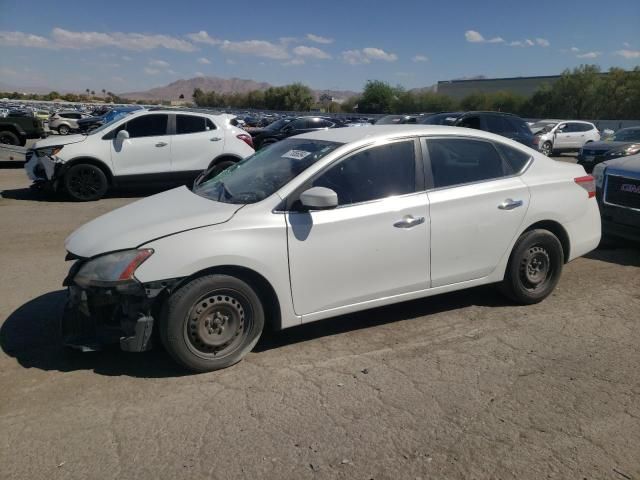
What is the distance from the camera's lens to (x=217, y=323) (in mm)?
3650

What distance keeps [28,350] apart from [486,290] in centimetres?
414

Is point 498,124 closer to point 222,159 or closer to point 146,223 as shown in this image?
point 222,159

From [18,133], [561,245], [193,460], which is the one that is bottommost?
[193,460]

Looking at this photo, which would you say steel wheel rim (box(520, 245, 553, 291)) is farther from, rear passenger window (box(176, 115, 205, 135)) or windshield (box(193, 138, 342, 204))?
rear passenger window (box(176, 115, 205, 135))

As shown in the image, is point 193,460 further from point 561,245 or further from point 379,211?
point 561,245

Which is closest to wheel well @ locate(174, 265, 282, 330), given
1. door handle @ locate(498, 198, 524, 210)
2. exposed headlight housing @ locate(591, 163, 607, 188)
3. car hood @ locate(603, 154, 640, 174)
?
door handle @ locate(498, 198, 524, 210)

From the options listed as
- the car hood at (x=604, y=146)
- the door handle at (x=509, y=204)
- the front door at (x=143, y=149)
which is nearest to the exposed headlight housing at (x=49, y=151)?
the front door at (x=143, y=149)

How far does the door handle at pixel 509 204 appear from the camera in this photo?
4.58 metres

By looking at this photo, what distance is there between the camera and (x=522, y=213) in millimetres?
4676

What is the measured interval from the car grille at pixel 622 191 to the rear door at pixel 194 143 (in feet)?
24.1

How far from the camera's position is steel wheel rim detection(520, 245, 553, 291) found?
481 cm

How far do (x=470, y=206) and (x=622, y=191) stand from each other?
135 inches

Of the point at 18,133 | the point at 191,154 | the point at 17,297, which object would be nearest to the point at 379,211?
the point at 17,297

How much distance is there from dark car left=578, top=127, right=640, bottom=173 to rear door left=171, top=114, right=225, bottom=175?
36.1 feet
